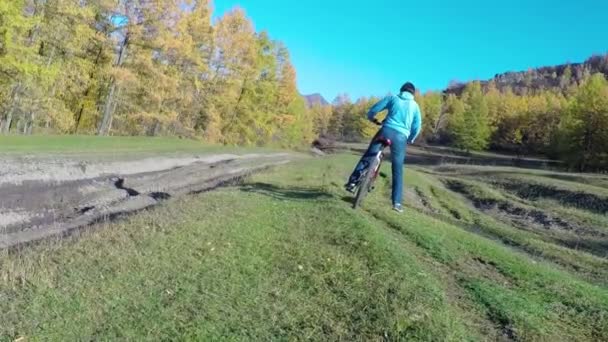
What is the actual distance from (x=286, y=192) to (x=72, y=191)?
581cm

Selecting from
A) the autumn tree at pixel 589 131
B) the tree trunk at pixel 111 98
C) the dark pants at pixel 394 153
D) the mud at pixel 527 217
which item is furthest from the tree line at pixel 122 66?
the autumn tree at pixel 589 131

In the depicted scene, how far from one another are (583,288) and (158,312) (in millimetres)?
6134

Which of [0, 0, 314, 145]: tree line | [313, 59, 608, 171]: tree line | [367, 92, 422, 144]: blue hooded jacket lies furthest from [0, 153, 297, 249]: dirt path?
[313, 59, 608, 171]: tree line

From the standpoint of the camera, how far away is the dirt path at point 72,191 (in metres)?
10.6

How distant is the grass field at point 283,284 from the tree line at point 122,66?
2031cm

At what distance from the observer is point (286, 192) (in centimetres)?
1397

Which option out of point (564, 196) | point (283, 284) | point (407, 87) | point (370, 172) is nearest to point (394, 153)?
point (370, 172)

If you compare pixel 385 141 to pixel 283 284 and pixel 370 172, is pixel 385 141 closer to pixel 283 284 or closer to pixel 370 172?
pixel 370 172

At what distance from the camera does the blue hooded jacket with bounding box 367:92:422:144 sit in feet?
35.6

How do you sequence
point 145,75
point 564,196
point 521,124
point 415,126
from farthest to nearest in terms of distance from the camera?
point 521,124, point 145,75, point 564,196, point 415,126

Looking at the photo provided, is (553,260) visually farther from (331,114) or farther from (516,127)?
(331,114)

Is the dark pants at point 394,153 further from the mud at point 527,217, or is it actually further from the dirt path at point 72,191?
the mud at point 527,217

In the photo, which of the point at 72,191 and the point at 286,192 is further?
the point at 286,192

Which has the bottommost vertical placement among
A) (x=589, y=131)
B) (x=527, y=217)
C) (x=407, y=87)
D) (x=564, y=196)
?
(x=527, y=217)
